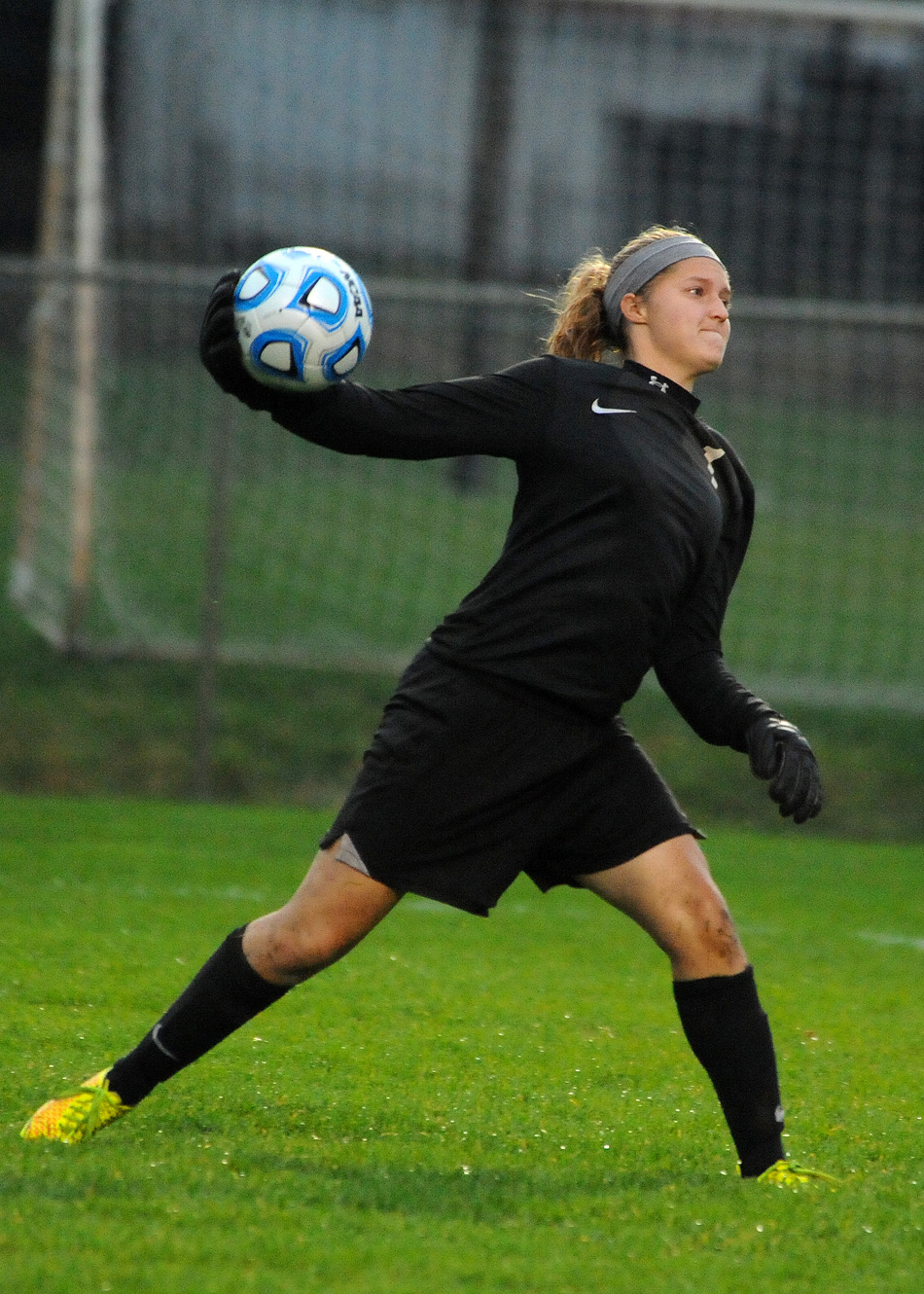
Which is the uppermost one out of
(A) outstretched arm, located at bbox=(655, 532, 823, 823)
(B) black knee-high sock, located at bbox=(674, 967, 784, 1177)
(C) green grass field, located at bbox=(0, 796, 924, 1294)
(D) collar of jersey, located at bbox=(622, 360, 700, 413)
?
(D) collar of jersey, located at bbox=(622, 360, 700, 413)

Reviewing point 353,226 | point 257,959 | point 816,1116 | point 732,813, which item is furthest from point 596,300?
point 353,226

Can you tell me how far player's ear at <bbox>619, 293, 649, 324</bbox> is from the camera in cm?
399

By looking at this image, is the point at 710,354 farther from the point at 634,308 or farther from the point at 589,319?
the point at 589,319

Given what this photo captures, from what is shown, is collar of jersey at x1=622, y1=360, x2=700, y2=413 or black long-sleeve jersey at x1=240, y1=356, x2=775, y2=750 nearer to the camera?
black long-sleeve jersey at x1=240, y1=356, x2=775, y2=750

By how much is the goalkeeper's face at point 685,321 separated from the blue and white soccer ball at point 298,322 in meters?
0.66

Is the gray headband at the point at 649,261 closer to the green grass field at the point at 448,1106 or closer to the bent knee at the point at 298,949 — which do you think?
the bent knee at the point at 298,949

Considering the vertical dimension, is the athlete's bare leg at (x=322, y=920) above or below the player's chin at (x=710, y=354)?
below

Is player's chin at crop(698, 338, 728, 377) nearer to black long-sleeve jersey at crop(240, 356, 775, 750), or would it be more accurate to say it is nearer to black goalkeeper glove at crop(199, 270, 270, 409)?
black long-sleeve jersey at crop(240, 356, 775, 750)

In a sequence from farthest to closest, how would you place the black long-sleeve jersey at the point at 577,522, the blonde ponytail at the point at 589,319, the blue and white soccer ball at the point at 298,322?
the blonde ponytail at the point at 589,319, the black long-sleeve jersey at the point at 577,522, the blue and white soccer ball at the point at 298,322

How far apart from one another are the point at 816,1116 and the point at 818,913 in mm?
2959

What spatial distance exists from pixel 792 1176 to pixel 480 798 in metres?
1.01

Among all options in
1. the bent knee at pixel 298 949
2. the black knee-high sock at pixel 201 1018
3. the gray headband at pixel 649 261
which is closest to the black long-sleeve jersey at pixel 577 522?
the gray headband at pixel 649 261

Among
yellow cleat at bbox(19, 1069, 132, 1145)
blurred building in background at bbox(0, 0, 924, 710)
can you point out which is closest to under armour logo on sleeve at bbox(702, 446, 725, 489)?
yellow cleat at bbox(19, 1069, 132, 1145)

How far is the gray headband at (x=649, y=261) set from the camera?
3.96 meters
